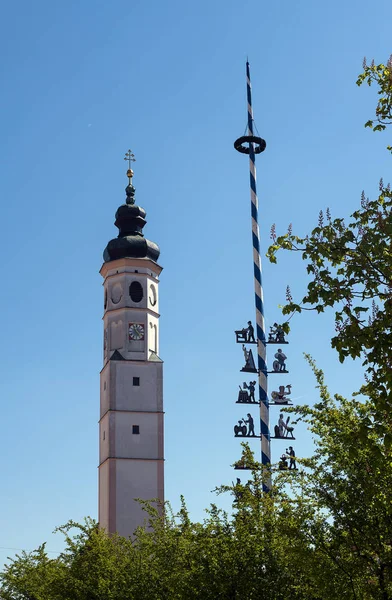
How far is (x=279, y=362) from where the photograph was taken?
4616cm

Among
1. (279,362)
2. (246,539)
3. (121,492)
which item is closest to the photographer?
(246,539)

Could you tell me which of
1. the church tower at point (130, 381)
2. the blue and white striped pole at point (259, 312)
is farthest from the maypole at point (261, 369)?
the church tower at point (130, 381)

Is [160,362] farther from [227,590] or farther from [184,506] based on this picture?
[227,590]

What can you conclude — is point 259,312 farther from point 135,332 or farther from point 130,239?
point 130,239

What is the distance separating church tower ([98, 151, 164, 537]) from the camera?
221 feet

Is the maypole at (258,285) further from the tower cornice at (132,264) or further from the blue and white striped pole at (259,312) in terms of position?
the tower cornice at (132,264)

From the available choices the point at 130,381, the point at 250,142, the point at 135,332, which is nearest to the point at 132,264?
the point at 135,332

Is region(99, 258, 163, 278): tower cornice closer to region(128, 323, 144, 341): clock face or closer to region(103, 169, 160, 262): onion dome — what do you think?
Result: region(103, 169, 160, 262): onion dome

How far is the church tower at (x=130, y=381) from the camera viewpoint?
6738 cm

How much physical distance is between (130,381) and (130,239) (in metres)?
11.9

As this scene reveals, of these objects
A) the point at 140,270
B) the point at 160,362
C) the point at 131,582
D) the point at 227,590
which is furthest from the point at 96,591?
the point at 140,270

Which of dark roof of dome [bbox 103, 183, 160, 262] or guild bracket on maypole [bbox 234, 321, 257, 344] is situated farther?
dark roof of dome [bbox 103, 183, 160, 262]

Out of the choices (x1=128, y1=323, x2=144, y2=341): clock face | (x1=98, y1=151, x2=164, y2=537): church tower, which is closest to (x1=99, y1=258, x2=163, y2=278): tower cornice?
(x1=98, y1=151, x2=164, y2=537): church tower

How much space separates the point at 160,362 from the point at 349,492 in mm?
56740
